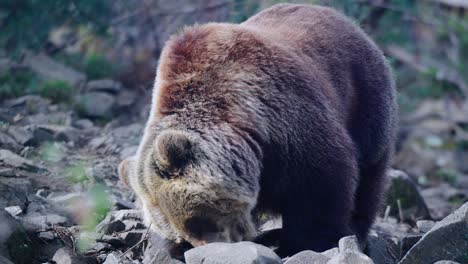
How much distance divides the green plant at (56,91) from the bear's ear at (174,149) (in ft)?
15.0

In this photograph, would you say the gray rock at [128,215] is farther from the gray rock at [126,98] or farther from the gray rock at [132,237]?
the gray rock at [126,98]

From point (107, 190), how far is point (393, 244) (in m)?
2.12

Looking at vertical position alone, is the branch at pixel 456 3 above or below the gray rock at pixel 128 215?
below

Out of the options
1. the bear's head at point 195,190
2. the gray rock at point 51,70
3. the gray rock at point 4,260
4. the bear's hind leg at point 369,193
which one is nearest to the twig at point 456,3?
the gray rock at point 51,70

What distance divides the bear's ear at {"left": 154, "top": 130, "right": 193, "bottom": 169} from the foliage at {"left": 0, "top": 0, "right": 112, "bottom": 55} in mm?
5487

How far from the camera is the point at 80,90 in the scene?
9250mm

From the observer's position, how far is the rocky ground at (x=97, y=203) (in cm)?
399

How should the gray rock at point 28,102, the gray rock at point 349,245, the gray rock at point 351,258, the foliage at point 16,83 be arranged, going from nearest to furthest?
the gray rock at point 351,258, the gray rock at point 349,245, the gray rock at point 28,102, the foliage at point 16,83

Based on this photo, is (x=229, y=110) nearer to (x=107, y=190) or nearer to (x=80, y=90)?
(x=107, y=190)

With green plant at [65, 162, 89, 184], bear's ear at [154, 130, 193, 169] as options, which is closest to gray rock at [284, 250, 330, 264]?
bear's ear at [154, 130, 193, 169]

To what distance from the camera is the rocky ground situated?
399 centimetres

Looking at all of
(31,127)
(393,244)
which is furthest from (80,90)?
(393,244)

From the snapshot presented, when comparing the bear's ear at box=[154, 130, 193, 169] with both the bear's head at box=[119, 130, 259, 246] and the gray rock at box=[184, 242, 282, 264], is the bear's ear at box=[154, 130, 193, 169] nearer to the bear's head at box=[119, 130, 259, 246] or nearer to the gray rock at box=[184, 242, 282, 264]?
the bear's head at box=[119, 130, 259, 246]

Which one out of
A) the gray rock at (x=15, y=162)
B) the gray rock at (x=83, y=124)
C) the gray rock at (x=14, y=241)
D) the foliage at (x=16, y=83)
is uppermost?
the gray rock at (x=14, y=241)
